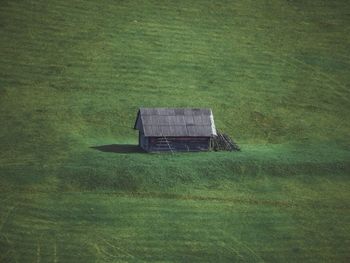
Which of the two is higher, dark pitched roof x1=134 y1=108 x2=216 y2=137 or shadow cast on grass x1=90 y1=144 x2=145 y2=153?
dark pitched roof x1=134 y1=108 x2=216 y2=137

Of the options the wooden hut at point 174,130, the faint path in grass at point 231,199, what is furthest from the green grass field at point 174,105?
the wooden hut at point 174,130

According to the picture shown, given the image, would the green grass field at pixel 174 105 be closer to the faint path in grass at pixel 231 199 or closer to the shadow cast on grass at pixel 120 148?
the faint path in grass at pixel 231 199

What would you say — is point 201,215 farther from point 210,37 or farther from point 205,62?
point 210,37

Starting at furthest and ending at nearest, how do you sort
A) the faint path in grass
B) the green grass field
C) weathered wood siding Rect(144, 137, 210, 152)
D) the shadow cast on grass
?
the shadow cast on grass
weathered wood siding Rect(144, 137, 210, 152)
the faint path in grass
the green grass field

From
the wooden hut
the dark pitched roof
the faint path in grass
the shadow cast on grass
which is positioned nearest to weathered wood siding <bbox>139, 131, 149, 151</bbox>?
the wooden hut

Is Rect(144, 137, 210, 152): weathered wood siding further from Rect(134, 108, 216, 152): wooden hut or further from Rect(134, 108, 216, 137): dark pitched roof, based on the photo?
Rect(134, 108, 216, 137): dark pitched roof

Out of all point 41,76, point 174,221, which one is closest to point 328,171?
point 174,221

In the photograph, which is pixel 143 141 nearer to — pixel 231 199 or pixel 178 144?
pixel 178 144
